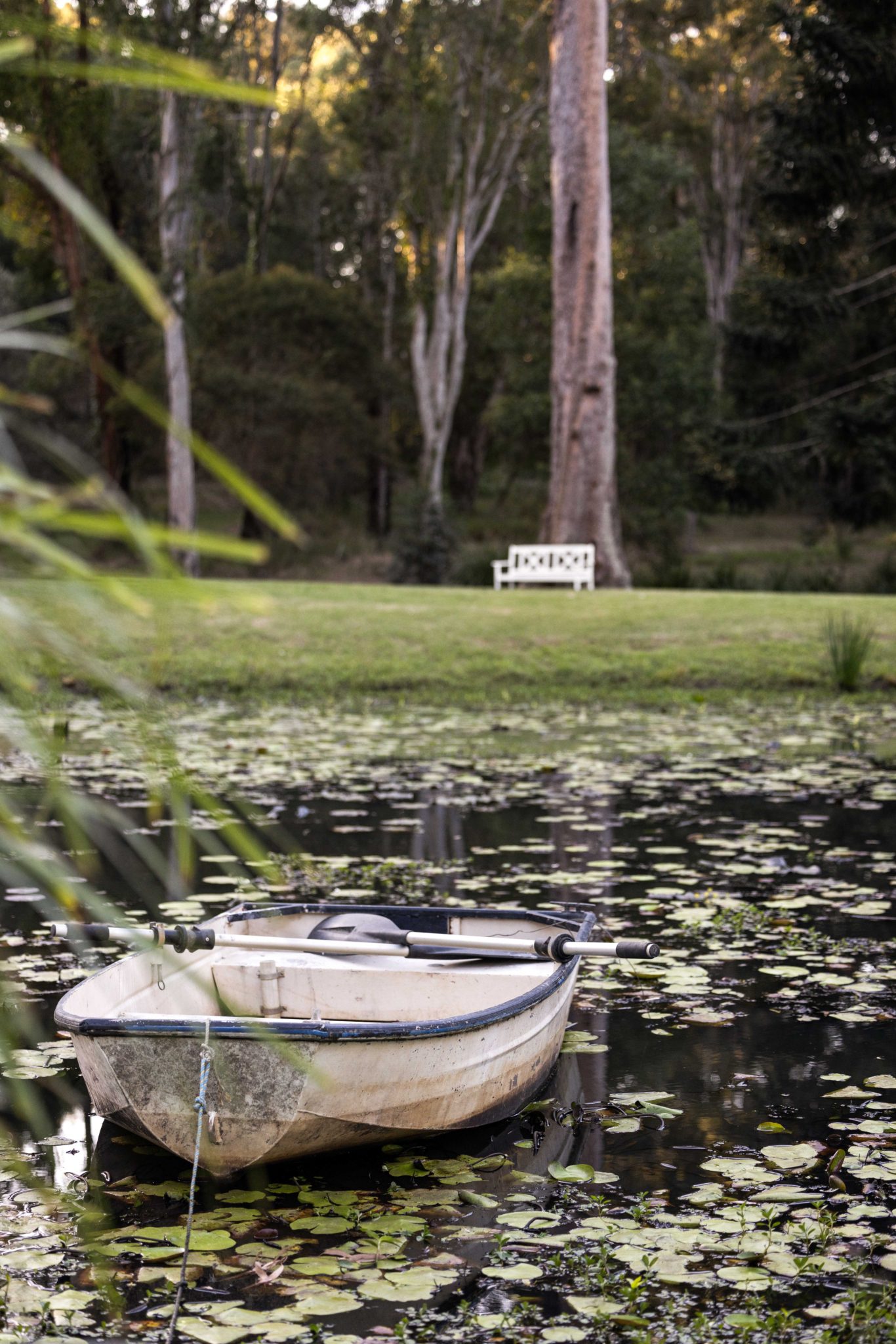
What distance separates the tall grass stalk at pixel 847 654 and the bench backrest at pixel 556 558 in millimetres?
6148

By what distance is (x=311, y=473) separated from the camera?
120ft

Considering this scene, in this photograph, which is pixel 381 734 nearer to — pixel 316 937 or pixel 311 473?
pixel 316 937

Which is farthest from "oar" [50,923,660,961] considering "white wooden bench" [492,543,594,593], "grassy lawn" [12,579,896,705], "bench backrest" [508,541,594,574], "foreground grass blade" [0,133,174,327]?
"bench backrest" [508,541,594,574]

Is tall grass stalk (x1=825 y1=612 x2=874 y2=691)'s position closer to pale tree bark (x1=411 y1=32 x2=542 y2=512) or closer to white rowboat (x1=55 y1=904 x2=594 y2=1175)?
white rowboat (x1=55 y1=904 x2=594 y2=1175)

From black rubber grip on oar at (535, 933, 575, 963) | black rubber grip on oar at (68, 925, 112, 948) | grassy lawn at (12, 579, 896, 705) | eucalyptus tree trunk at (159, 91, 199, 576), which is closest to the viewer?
black rubber grip on oar at (68, 925, 112, 948)

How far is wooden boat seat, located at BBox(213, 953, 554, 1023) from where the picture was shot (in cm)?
476

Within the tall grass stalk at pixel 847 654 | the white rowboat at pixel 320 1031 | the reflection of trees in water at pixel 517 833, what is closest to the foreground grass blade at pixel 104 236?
the white rowboat at pixel 320 1031

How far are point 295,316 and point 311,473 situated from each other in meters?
3.69

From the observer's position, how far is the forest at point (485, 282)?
92.0ft

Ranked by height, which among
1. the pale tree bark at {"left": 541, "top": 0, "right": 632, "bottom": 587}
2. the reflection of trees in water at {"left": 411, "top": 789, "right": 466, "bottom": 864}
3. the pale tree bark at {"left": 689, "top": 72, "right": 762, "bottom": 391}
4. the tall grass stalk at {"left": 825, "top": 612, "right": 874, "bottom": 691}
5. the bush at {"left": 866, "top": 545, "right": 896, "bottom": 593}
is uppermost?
the pale tree bark at {"left": 689, "top": 72, "right": 762, "bottom": 391}

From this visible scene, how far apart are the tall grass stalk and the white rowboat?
34.6ft

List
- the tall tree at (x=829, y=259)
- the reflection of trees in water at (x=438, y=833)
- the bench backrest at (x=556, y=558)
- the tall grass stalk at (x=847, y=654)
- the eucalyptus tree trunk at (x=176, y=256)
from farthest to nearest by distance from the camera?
1. the eucalyptus tree trunk at (x=176, y=256)
2. the tall tree at (x=829, y=259)
3. the bench backrest at (x=556, y=558)
4. the tall grass stalk at (x=847, y=654)
5. the reflection of trees in water at (x=438, y=833)

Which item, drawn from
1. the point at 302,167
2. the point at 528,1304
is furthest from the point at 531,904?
the point at 302,167

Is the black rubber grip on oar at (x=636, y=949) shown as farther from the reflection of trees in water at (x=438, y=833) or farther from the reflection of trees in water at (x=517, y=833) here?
the reflection of trees in water at (x=438, y=833)
